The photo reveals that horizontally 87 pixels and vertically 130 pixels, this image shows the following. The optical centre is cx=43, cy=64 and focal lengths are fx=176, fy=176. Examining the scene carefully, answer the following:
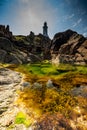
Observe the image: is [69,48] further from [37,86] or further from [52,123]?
[52,123]

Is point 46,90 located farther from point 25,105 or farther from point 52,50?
point 52,50

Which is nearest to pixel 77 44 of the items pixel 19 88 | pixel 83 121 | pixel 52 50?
pixel 52 50

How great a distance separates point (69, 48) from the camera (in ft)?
440

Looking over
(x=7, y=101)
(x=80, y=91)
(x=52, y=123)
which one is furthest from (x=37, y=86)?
(x=52, y=123)

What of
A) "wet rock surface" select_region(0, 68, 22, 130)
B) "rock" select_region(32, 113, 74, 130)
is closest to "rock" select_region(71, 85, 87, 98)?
"rock" select_region(32, 113, 74, 130)

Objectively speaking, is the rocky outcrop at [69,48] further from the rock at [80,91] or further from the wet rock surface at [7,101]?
the rock at [80,91]

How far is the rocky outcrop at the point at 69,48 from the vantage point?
117825mm

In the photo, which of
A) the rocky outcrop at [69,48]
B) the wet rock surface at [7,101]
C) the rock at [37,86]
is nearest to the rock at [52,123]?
the wet rock surface at [7,101]

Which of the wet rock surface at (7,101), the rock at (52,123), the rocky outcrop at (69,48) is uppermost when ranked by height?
the rocky outcrop at (69,48)

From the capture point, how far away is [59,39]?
155875mm

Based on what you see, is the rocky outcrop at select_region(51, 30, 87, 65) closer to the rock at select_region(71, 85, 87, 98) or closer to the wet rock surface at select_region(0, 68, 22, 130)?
the wet rock surface at select_region(0, 68, 22, 130)

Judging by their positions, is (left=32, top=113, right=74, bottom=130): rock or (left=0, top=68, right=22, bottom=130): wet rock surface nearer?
(left=32, top=113, right=74, bottom=130): rock

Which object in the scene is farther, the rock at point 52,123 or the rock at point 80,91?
the rock at point 80,91

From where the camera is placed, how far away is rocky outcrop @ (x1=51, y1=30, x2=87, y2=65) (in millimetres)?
117825
